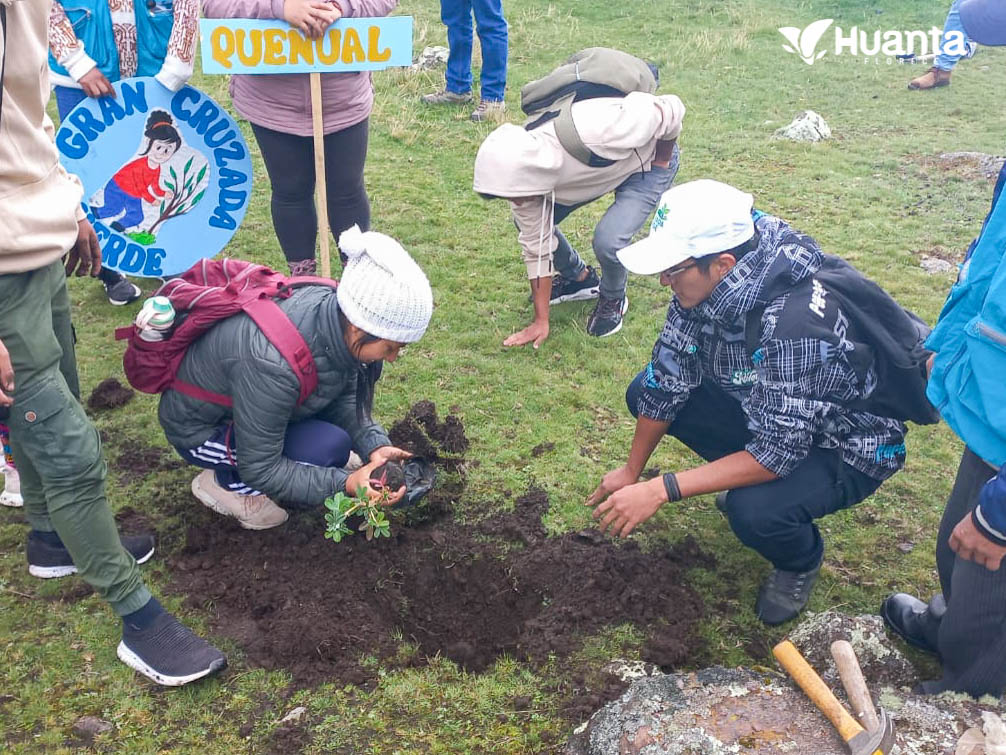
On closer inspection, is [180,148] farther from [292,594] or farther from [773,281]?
[773,281]

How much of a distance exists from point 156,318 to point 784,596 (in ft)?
8.07

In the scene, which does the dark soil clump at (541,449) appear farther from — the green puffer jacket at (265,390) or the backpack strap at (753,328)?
the backpack strap at (753,328)

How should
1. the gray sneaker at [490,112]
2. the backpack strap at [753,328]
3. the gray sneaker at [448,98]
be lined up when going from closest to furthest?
the backpack strap at [753,328] → the gray sneaker at [490,112] → the gray sneaker at [448,98]

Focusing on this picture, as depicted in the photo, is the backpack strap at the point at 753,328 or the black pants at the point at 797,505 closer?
the backpack strap at the point at 753,328

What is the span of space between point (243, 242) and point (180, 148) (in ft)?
4.29

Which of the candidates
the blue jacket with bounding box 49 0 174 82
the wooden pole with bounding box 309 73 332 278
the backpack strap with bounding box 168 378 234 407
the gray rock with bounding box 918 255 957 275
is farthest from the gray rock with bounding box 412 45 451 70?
the backpack strap with bounding box 168 378 234 407

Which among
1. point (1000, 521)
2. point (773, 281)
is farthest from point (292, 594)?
point (1000, 521)

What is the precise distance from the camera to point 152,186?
484 centimetres

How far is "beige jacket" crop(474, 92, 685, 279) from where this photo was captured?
15.1 feet

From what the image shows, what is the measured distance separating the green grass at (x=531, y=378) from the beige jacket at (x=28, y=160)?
54.6 inches

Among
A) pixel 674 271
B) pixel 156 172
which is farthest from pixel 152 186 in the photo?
pixel 674 271

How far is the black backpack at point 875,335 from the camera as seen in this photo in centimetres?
301

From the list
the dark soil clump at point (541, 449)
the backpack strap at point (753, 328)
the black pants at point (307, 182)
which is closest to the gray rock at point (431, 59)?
the black pants at point (307, 182)

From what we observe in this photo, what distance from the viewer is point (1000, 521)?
2490 mm
